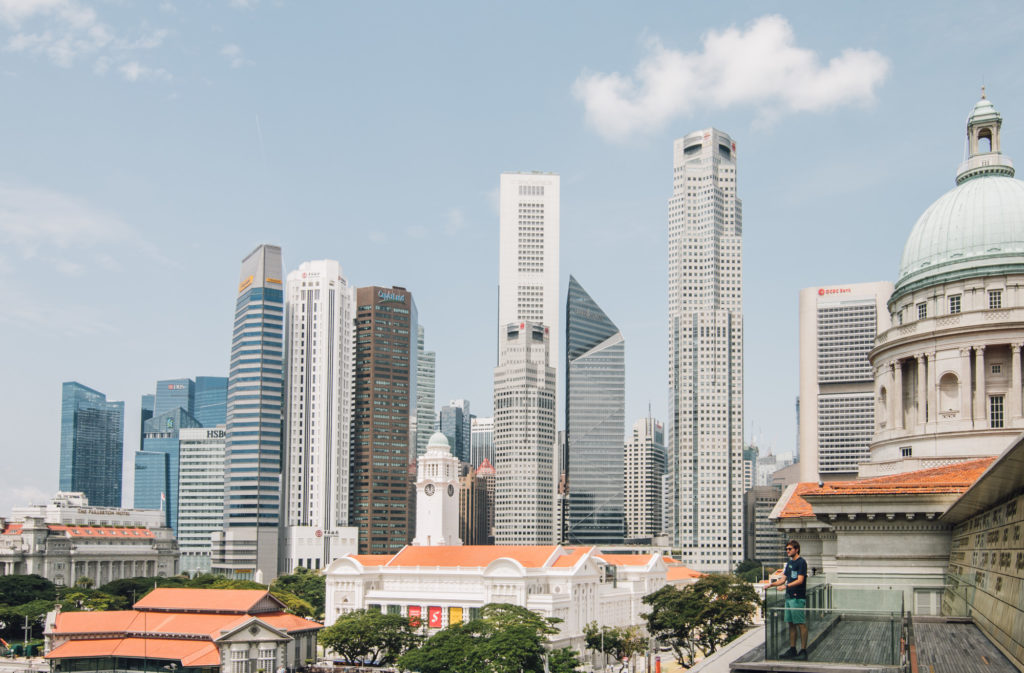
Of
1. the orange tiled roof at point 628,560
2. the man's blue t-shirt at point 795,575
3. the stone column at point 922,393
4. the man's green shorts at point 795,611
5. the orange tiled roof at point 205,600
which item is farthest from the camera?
the orange tiled roof at point 628,560

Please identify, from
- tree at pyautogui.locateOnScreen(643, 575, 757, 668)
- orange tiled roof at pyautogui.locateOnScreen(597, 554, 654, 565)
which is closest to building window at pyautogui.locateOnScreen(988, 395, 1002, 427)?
tree at pyautogui.locateOnScreen(643, 575, 757, 668)

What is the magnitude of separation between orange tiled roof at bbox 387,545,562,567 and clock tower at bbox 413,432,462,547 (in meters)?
19.9

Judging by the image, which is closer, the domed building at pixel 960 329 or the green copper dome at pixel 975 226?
the domed building at pixel 960 329

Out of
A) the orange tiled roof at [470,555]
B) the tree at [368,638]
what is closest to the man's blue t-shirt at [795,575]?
the tree at [368,638]

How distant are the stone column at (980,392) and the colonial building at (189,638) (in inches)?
3088

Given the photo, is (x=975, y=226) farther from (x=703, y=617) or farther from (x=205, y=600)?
(x=205, y=600)

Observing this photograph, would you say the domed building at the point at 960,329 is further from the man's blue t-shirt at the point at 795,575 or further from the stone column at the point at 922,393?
the man's blue t-shirt at the point at 795,575

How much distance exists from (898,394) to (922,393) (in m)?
1.93

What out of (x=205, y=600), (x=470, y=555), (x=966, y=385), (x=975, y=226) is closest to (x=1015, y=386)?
(x=966, y=385)

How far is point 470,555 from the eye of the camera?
136m

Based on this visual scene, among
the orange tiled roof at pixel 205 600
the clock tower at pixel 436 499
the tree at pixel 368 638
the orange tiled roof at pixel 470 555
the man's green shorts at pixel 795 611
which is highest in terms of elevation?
the man's green shorts at pixel 795 611

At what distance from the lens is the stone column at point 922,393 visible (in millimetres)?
52969

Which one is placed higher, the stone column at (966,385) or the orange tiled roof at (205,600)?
the stone column at (966,385)

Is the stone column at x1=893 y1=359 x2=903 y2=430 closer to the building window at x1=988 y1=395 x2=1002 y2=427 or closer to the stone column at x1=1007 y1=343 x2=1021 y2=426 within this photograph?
the building window at x1=988 y1=395 x2=1002 y2=427
